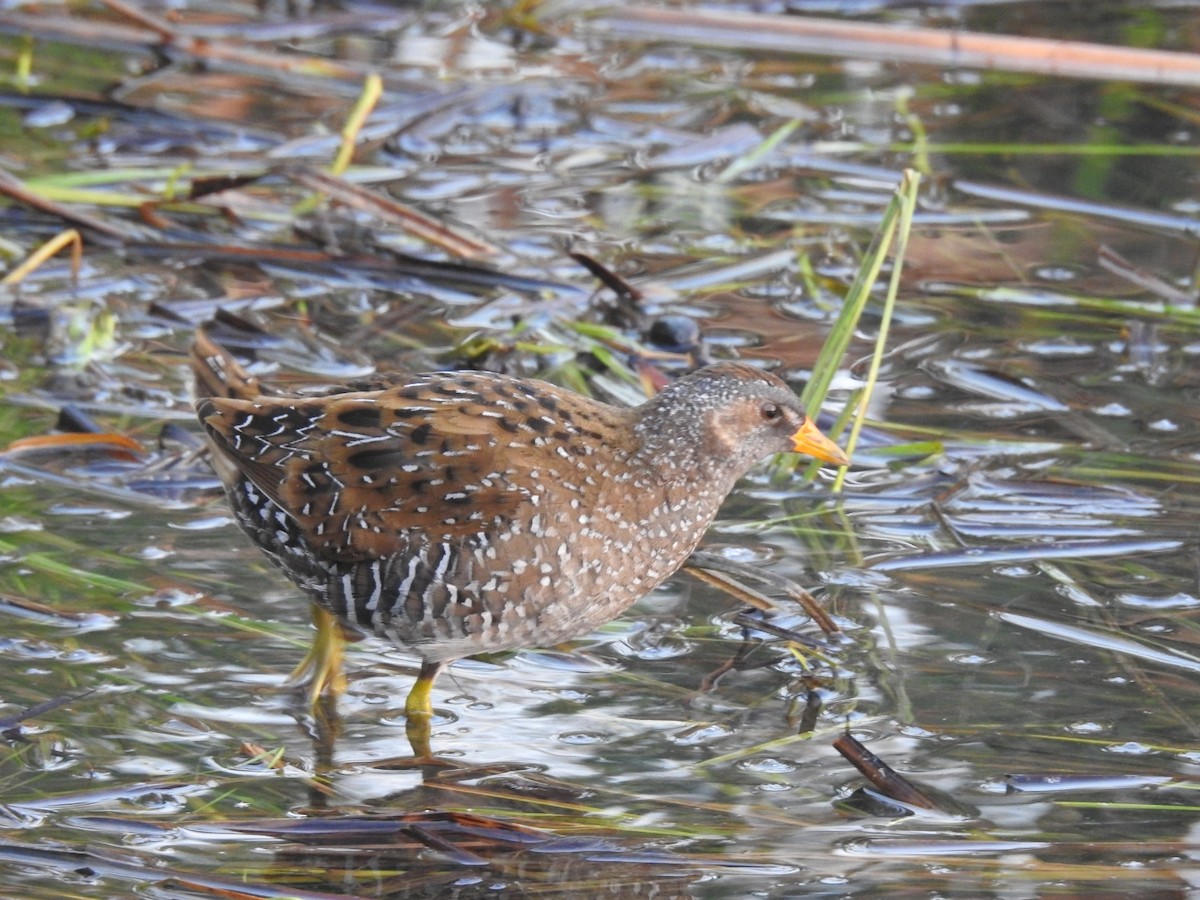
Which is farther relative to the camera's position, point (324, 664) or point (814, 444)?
point (814, 444)

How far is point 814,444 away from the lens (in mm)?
4594

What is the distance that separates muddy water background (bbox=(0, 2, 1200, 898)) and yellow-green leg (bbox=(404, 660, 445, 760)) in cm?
5

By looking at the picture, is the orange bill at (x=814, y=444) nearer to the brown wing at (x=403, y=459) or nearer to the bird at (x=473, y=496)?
the bird at (x=473, y=496)

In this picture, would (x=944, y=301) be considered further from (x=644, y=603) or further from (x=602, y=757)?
(x=602, y=757)

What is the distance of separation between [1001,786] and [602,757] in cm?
86

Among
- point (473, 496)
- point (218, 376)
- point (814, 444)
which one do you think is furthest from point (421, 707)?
point (814, 444)

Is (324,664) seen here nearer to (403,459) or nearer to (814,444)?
(403,459)

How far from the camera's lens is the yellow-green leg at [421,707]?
4.16 metres

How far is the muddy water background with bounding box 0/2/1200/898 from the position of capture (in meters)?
3.71

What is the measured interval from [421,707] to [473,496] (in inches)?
20.4

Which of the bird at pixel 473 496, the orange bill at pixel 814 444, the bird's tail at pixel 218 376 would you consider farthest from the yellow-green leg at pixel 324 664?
the orange bill at pixel 814 444

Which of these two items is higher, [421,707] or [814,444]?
[814,444]

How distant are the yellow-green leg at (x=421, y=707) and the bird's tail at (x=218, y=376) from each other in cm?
87

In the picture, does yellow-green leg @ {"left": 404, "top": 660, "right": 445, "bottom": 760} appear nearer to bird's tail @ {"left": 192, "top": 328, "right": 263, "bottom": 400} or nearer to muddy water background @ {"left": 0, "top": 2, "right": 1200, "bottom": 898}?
muddy water background @ {"left": 0, "top": 2, "right": 1200, "bottom": 898}
